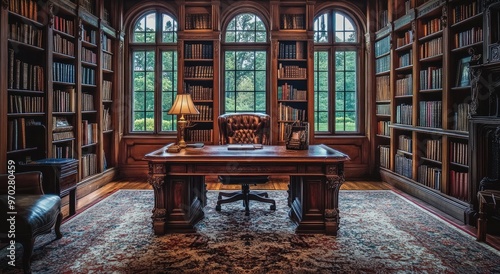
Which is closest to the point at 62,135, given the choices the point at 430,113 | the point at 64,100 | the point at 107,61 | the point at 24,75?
the point at 64,100

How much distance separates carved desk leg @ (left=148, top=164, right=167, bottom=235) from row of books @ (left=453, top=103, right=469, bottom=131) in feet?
10.8

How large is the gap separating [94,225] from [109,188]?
2.11 meters

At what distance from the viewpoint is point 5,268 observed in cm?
275

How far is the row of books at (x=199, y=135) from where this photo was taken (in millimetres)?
6594

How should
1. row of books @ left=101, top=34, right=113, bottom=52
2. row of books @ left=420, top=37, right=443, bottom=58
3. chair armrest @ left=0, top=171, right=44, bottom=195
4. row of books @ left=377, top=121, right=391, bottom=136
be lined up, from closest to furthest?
chair armrest @ left=0, top=171, right=44, bottom=195
row of books @ left=420, top=37, right=443, bottom=58
row of books @ left=101, top=34, right=113, bottom=52
row of books @ left=377, top=121, right=391, bottom=136

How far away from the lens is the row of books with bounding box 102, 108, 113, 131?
628 cm

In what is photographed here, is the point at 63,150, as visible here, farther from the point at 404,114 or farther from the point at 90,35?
the point at 404,114

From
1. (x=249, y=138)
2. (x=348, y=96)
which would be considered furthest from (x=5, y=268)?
(x=348, y=96)

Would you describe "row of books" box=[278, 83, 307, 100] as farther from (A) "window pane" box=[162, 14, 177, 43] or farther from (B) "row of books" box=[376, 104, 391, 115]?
(A) "window pane" box=[162, 14, 177, 43]

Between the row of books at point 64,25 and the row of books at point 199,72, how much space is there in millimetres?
1933

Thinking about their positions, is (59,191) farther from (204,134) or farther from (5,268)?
(204,134)

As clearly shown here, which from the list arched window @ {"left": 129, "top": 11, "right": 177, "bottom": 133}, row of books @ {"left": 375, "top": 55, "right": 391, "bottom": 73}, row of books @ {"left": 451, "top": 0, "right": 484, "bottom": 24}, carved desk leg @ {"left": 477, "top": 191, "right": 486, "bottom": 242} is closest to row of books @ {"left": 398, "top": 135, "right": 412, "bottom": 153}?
row of books @ {"left": 375, "top": 55, "right": 391, "bottom": 73}

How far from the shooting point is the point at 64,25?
5051mm

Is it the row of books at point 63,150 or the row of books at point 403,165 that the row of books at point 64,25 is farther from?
the row of books at point 403,165
